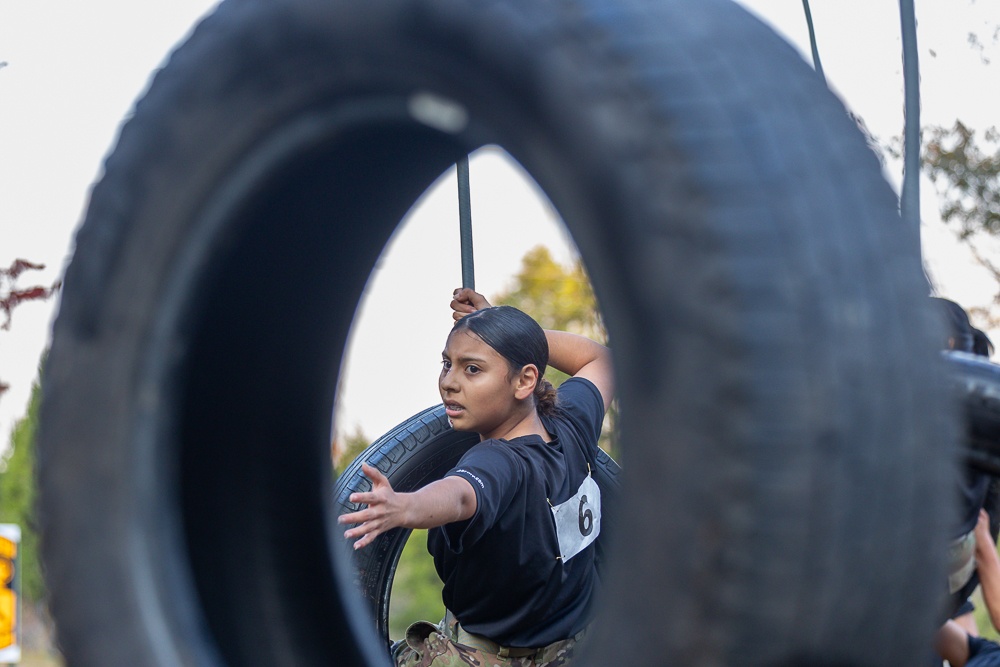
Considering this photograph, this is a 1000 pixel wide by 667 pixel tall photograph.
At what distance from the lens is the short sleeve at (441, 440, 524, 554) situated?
263cm

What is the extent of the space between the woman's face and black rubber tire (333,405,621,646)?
357mm

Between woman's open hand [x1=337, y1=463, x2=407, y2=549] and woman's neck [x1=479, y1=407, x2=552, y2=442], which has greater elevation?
woman's neck [x1=479, y1=407, x2=552, y2=442]

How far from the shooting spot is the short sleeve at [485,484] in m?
2.63

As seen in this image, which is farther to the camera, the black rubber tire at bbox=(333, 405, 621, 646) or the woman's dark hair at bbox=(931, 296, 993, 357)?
the black rubber tire at bbox=(333, 405, 621, 646)

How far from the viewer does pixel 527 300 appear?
36812 millimetres

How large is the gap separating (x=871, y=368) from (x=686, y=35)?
14.3 inches

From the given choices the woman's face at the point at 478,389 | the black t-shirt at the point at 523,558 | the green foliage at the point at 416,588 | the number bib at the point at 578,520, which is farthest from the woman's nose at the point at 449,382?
the green foliage at the point at 416,588

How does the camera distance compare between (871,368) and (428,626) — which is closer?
(871,368)

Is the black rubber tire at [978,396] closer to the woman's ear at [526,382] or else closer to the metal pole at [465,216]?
the woman's ear at [526,382]

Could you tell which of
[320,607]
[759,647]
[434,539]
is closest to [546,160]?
[759,647]

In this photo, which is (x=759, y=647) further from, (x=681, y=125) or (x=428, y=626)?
(x=428, y=626)

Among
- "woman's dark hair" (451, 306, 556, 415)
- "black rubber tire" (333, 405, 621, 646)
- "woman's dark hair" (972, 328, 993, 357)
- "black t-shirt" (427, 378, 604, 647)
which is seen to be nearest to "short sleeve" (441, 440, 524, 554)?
"black t-shirt" (427, 378, 604, 647)

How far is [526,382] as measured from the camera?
3.25 metres

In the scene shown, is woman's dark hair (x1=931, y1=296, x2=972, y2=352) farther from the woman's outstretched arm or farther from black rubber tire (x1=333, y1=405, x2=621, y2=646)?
the woman's outstretched arm
